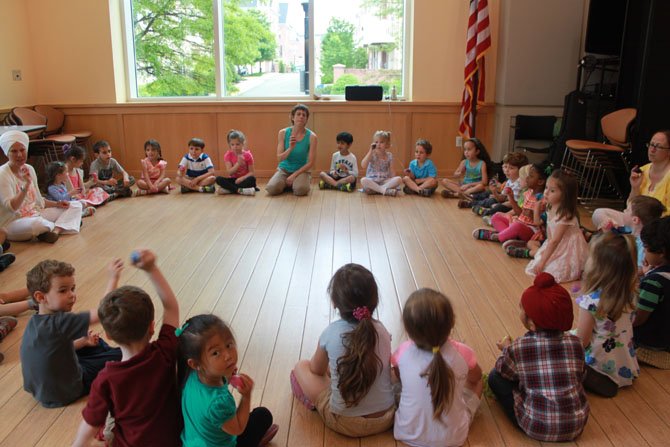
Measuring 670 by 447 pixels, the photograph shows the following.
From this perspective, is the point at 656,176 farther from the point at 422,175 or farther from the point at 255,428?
the point at 255,428

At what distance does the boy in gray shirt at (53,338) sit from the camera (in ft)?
8.43

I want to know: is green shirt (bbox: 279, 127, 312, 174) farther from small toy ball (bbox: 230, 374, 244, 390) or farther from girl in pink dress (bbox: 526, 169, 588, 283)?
small toy ball (bbox: 230, 374, 244, 390)

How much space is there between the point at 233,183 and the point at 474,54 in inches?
129

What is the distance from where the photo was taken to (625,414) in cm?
264

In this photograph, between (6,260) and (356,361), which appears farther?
(6,260)

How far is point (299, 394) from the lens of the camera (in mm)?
2713

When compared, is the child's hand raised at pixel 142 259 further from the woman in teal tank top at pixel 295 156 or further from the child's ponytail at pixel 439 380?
the woman in teal tank top at pixel 295 156

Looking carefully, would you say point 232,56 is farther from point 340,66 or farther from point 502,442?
point 502,442

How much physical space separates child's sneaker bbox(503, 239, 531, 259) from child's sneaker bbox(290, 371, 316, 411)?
8.39ft

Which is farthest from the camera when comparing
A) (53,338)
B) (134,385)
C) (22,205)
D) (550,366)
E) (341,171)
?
(341,171)

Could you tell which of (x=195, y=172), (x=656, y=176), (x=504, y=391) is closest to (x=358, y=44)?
(x=195, y=172)

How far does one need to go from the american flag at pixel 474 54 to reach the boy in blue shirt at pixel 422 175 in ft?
3.04

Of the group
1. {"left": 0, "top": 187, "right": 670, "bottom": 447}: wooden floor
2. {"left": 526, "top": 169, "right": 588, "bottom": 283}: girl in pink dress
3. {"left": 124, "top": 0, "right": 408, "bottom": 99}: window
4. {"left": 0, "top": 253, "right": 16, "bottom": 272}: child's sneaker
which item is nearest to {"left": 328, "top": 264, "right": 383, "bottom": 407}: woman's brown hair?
{"left": 0, "top": 187, "right": 670, "bottom": 447}: wooden floor

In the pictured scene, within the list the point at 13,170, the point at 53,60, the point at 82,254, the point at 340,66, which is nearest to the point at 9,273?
the point at 82,254
